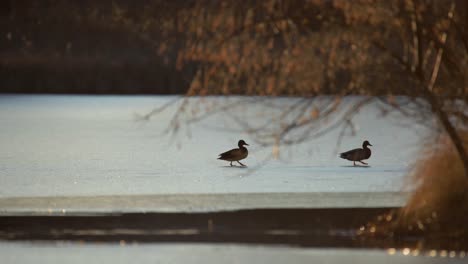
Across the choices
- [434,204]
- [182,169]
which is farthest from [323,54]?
[182,169]

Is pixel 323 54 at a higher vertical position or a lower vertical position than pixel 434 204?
higher

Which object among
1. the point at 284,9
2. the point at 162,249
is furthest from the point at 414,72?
the point at 162,249

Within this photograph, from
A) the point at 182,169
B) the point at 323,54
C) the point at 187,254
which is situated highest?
the point at 323,54

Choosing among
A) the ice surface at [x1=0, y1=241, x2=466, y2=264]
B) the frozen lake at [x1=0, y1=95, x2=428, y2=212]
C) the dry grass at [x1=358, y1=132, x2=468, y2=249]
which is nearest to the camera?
the ice surface at [x1=0, y1=241, x2=466, y2=264]

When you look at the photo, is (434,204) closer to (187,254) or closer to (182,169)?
(187,254)

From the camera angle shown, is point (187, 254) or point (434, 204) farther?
point (434, 204)

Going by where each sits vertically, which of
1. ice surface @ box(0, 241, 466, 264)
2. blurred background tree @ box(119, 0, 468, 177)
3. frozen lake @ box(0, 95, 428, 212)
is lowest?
frozen lake @ box(0, 95, 428, 212)

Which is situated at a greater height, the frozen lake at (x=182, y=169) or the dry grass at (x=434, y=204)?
the dry grass at (x=434, y=204)

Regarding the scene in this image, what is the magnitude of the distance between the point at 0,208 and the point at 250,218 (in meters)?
2.97

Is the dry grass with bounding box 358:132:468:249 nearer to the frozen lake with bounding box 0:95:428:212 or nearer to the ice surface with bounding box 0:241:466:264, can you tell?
the frozen lake with bounding box 0:95:428:212

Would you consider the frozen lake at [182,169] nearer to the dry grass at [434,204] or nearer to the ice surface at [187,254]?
the dry grass at [434,204]

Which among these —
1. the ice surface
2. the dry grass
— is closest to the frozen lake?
the dry grass

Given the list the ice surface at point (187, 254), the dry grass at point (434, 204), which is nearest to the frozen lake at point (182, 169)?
the dry grass at point (434, 204)

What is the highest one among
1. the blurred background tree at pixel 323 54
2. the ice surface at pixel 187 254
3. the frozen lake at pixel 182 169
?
the blurred background tree at pixel 323 54
